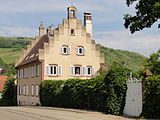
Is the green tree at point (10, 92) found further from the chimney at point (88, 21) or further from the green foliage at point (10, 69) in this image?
the chimney at point (88, 21)

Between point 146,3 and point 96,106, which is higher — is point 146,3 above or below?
above

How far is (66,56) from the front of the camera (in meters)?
50.5

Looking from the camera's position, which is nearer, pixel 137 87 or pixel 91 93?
pixel 137 87

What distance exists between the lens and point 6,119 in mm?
22422

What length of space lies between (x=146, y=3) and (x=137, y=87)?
7.25 meters

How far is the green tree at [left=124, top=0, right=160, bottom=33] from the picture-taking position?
25.9 metres

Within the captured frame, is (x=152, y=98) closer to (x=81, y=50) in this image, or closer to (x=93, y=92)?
(x=93, y=92)

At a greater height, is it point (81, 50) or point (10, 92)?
point (81, 50)

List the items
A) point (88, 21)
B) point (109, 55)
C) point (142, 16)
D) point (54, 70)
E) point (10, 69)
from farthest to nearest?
point (109, 55), point (10, 69), point (88, 21), point (54, 70), point (142, 16)

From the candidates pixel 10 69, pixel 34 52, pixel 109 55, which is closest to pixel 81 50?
pixel 34 52

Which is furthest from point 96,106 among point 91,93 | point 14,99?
point 14,99

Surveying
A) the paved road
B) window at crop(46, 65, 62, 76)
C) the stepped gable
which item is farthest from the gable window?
the paved road

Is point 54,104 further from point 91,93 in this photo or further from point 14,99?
point 14,99

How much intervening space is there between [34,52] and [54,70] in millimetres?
6673
